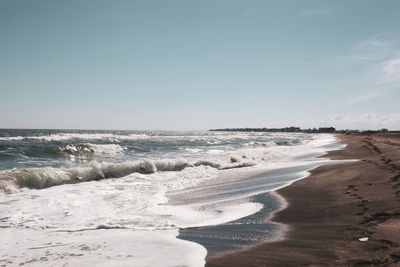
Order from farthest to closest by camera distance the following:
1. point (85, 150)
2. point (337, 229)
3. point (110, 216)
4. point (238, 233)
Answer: point (85, 150), point (110, 216), point (238, 233), point (337, 229)

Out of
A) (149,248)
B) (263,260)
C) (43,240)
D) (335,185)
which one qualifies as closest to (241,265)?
(263,260)

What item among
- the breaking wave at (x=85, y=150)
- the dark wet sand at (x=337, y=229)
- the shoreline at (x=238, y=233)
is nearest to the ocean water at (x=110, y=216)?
the shoreline at (x=238, y=233)

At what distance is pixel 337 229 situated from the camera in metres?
4.40

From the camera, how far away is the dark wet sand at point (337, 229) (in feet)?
11.0

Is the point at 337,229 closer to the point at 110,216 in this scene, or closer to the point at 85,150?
the point at 110,216

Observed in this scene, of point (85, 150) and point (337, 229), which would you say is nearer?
point (337, 229)

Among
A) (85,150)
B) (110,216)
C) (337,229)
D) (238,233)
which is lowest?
(85,150)

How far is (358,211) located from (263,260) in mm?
2701

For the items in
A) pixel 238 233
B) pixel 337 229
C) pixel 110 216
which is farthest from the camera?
pixel 110 216

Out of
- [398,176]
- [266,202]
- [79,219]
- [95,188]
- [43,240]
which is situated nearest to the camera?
[43,240]

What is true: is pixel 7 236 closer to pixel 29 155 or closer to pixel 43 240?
pixel 43 240

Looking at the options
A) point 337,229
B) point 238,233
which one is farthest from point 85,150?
point 337,229

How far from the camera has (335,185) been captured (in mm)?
7906

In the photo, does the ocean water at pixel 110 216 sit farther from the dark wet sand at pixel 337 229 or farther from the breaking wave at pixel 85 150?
the breaking wave at pixel 85 150
